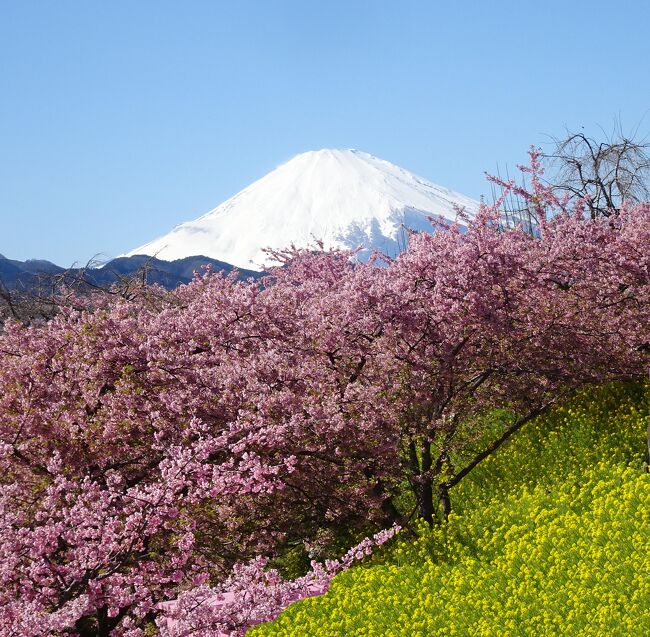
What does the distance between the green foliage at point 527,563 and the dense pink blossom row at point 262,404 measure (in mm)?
699

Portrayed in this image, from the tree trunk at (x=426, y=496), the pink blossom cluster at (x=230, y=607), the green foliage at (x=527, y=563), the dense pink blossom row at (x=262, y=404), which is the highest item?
the dense pink blossom row at (x=262, y=404)

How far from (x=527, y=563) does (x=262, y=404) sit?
292 centimetres

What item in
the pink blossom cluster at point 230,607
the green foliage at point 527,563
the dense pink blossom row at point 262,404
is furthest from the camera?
the green foliage at point 527,563

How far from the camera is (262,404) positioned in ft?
27.0

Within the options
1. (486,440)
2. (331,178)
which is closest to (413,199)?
(331,178)

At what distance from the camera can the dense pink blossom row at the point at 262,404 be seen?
6484mm

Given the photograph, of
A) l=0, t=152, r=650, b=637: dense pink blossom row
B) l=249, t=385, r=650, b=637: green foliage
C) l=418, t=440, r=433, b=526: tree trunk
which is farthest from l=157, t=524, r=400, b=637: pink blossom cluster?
l=418, t=440, r=433, b=526: tree trunk

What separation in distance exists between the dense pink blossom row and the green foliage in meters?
0.70

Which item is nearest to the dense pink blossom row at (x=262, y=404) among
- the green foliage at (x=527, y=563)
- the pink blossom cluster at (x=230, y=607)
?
the pink blossom cluster at (x=230, y=607)

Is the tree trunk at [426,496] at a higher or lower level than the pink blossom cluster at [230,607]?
lower

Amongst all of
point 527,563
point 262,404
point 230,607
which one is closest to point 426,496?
point 527,563

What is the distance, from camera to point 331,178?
171375mm

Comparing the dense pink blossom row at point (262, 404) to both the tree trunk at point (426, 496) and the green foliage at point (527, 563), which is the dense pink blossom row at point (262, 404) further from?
the green foliage at point (527, 563)

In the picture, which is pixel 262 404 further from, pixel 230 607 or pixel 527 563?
pixel 527 563
